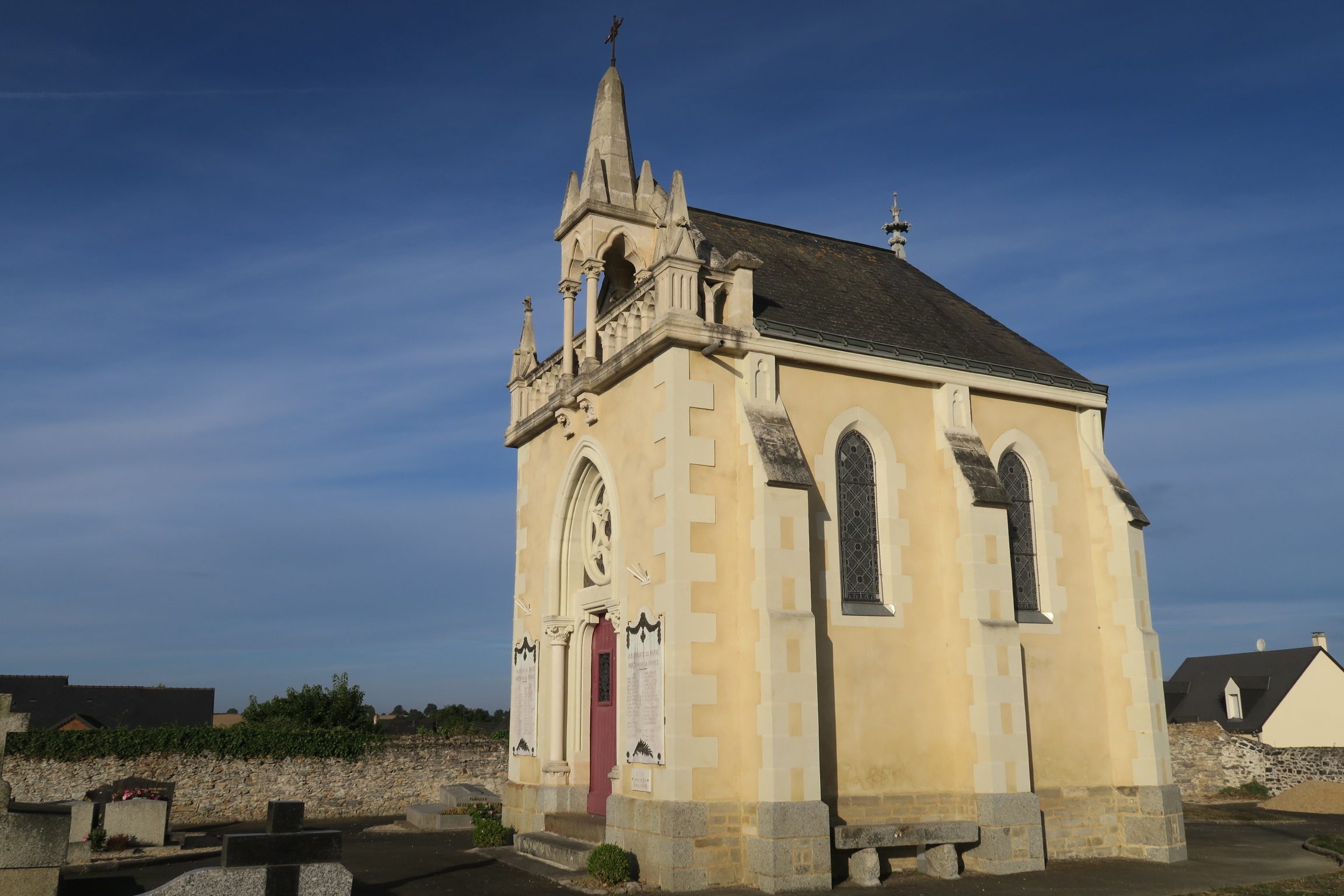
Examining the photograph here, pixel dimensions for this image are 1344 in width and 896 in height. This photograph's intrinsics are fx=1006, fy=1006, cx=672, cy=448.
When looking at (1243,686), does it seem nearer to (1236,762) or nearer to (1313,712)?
(1313,712)

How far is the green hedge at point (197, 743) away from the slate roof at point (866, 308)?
1608 centimetres

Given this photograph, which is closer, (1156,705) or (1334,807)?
(1156,705)

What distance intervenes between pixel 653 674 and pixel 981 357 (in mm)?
8117

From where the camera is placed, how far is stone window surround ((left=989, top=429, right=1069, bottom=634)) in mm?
16719

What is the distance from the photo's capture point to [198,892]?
8.53 metres

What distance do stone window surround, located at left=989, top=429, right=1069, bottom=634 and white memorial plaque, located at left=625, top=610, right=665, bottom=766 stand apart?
6.42 m

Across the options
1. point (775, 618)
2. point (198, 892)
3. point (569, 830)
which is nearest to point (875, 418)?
point (775, 618)

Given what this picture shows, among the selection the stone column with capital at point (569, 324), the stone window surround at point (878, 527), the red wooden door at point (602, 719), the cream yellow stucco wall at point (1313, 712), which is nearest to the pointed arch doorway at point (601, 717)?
the red wooden door at point (602, 719)

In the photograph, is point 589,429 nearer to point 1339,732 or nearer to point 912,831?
point 912,831

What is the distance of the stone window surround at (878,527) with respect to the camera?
14.8 meters

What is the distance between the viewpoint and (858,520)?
15453 millimetres

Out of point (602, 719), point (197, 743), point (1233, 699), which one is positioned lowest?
point (197, 743)

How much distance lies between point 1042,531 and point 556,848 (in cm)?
956

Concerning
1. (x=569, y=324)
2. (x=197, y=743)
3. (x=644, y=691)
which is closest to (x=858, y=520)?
(x=644, y=691)
